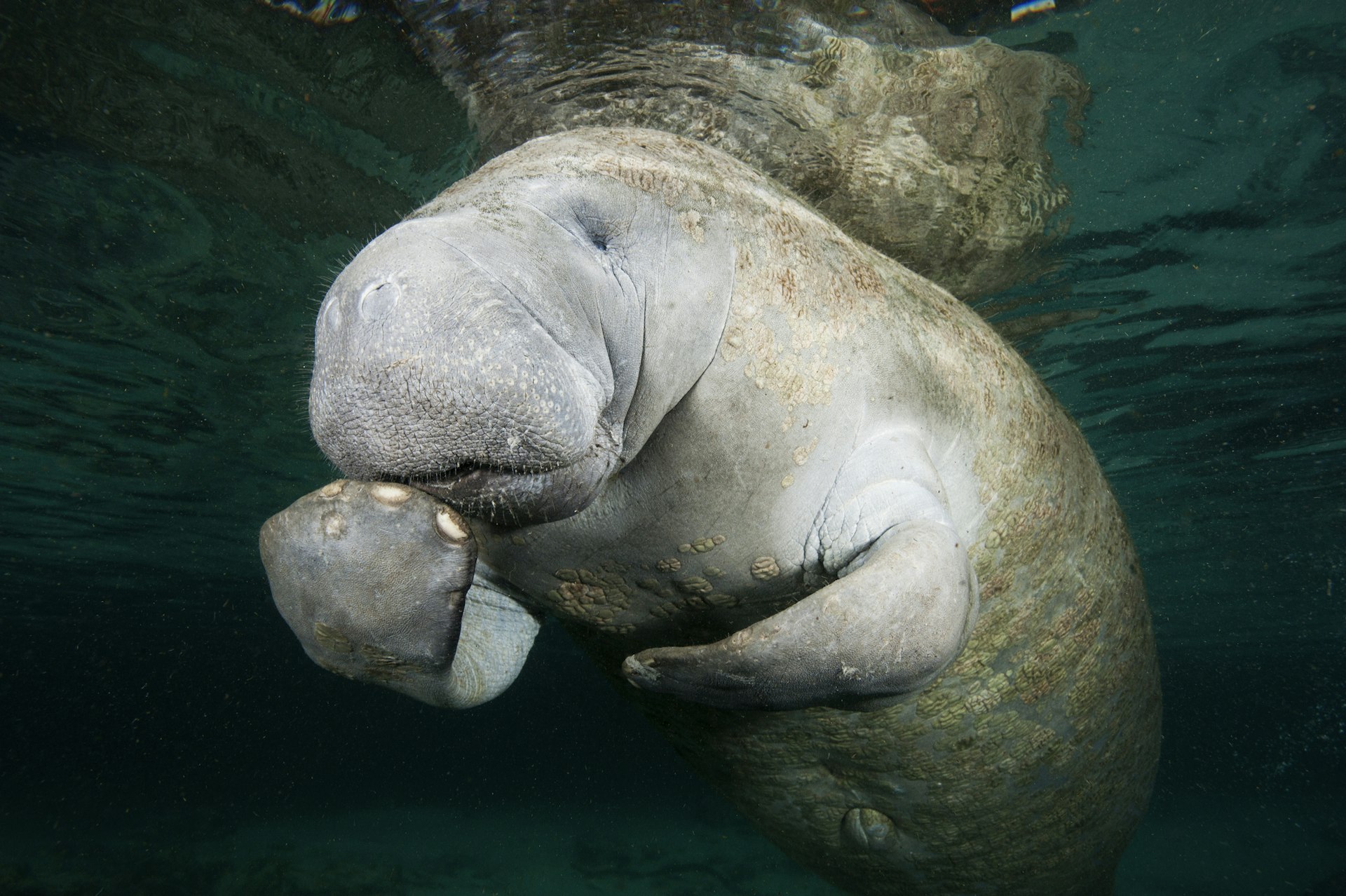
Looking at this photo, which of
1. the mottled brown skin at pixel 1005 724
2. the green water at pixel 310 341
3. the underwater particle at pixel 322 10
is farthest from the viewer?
the green water at pixel 310 341

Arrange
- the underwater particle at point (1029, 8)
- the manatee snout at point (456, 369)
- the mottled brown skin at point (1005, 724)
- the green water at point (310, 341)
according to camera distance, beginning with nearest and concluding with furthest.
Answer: the manatee snout at point (456, 369)
the mottled brown skin at point (1005, 724)
the underwater particle at point (1029, 8)
the green water at point (310, 341)

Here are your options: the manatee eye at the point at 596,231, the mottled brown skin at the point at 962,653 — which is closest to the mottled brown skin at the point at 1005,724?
the mottled brown skin at the point at 962,653

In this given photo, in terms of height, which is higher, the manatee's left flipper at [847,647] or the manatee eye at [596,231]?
the manatee eye at [596,231]

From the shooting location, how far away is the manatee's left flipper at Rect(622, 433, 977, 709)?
1.53 metres

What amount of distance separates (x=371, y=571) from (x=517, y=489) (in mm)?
343

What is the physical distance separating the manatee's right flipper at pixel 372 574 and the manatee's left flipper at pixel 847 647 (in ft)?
1.40

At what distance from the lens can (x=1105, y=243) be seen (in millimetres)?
7711

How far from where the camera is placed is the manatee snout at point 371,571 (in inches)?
54.1

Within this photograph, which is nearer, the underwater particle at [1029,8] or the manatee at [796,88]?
the manatee at [796,88]

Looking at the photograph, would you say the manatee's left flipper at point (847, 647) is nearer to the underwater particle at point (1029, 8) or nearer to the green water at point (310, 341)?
the green water at point (310, 341)

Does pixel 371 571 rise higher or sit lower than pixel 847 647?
higher

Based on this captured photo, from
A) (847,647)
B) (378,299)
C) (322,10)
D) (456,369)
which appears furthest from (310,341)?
(847,647)

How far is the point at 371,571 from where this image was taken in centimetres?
143

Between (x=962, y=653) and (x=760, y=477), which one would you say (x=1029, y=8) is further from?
(x=760, y=477)
